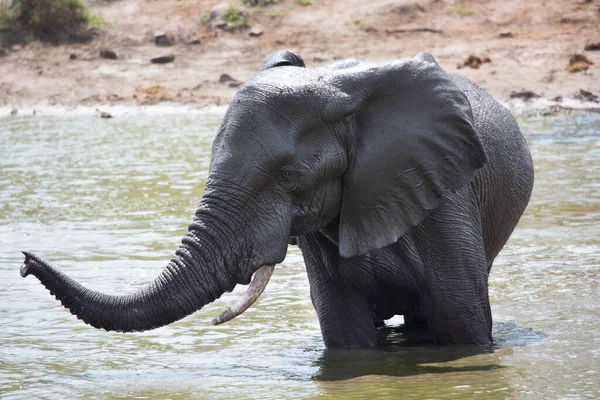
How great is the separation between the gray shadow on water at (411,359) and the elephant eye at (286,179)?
1009 millimetres

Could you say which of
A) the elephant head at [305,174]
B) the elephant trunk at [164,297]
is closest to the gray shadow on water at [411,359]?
the elephant head at [305,174]

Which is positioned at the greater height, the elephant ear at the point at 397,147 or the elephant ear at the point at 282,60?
the elephant ear at the point at 282,60

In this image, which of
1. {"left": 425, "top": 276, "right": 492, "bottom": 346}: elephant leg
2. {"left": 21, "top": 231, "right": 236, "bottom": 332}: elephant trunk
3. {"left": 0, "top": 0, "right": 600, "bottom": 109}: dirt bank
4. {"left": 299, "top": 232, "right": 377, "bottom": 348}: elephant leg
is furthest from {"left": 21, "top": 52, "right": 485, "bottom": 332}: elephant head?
{"left": 0, "top": 0, "right": 600, "bottom": 109}: dirt bank

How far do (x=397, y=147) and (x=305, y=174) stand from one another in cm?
46

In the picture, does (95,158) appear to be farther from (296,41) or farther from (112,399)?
(112,399)

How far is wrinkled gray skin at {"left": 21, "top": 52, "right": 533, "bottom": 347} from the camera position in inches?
183

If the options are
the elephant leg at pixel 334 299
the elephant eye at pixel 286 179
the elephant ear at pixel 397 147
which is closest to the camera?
the elephant eye at pixel 286 179

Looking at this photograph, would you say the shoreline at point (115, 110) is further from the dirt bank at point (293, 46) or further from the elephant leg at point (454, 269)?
the elephant leg at point (454, 269)

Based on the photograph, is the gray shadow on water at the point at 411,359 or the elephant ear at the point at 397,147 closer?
the elephant ear at the point at 397,147

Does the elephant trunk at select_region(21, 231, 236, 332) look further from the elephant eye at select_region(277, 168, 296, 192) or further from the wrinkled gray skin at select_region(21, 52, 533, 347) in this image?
the elephant eye at select_region(277, 168, 296, 192)

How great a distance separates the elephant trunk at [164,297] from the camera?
182 inches

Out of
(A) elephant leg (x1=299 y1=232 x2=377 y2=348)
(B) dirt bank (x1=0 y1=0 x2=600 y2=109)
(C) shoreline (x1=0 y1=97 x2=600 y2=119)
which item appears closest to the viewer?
(A) elephant leg (x1=299 y1=232 x2=377 y2=348)

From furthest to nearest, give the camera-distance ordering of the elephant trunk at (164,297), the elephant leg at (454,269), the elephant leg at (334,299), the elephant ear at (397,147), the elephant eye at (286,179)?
the elephant leg at (334,299), the elephant leg at (454,269), the elephant ear at (397,147), the elephant eye at (286,179), the elephant trunk at (164,297)

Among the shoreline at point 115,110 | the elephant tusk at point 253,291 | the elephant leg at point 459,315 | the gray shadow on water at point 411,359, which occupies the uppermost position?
the shoreline at point 115,110
